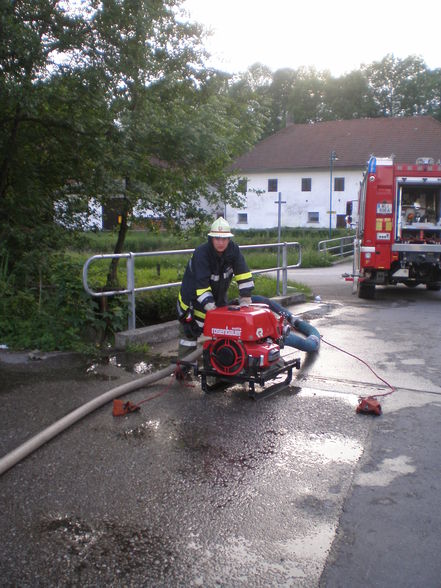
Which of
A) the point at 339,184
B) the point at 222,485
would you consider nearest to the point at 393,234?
the point at 222,485

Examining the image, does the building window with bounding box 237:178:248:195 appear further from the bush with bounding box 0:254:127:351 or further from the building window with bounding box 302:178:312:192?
the building window with bounding box 302:178:312:192

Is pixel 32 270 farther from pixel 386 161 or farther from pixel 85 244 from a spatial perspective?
pixel 386 161

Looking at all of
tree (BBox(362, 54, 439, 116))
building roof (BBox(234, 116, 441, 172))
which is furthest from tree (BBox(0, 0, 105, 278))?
tree (BBox(362, 54, 439, 116))

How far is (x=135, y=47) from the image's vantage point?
8469 mm

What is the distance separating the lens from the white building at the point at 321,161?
1880 inches

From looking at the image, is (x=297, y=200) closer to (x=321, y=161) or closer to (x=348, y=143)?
(x=321, y=161)

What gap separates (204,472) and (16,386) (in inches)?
98.8

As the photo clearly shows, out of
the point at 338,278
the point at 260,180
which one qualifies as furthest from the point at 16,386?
the point at 260,180

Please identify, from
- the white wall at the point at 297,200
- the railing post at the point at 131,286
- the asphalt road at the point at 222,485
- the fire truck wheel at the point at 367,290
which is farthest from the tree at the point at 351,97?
the asphalt road at the point at 222,485

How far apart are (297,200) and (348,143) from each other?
6.28 m

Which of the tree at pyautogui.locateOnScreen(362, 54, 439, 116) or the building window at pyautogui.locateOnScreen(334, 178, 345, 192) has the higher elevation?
the tree at pyautogui.locateOnScreen(362, 54, 439, 116)

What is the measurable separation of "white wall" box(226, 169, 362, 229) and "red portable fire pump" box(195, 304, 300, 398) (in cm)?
4347

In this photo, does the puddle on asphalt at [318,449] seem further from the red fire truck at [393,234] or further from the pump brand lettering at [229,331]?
the red fire truck at [393,234]

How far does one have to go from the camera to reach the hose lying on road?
12.9ft
